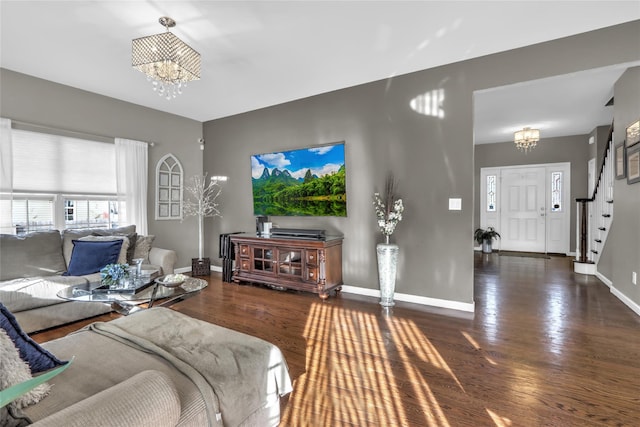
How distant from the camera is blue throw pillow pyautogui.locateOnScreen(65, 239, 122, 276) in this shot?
3215mm

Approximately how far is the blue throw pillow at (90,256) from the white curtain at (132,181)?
1.16 meters

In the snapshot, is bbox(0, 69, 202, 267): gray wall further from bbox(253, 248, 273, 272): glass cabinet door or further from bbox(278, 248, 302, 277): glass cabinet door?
bbox(278, 248, 302, 277): glass cabinet door

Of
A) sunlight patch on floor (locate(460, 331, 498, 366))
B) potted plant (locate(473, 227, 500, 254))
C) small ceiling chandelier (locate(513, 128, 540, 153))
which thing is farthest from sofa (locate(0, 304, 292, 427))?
potted plant (locate(473, 227, 500, 254))

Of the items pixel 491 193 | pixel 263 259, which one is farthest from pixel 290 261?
pixel 491 193

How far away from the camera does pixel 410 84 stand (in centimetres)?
360

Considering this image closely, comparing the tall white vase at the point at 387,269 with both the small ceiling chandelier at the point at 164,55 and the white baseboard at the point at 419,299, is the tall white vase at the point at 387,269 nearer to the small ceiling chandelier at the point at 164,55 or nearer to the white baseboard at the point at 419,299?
the white baseboard at the point at 419,299

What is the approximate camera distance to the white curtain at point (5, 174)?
3365 millimetres

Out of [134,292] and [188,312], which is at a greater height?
[134,292]

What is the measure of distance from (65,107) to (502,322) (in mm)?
5647

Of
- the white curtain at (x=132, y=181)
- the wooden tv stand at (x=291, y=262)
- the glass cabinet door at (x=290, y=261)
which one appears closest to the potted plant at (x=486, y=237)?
the wooden tv stand at (x=291, y=262)

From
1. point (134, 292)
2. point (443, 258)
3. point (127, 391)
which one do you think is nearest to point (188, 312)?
point (134, 292)

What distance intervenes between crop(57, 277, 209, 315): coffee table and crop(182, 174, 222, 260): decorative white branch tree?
99.9 inches

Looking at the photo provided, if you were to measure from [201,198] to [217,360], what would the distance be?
14.0 ft

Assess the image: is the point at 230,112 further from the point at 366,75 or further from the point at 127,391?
the point at 127,391
